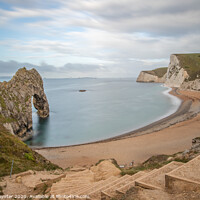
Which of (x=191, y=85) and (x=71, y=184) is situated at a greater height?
(x=191, y=85)

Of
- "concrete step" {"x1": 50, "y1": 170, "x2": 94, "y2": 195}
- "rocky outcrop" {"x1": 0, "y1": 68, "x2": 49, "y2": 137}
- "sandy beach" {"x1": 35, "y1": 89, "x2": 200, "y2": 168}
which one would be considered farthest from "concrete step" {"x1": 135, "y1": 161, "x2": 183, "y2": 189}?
"rocky outcrop" {"x1": 0, "y1": 68, "x2": 49, "y2": 137}

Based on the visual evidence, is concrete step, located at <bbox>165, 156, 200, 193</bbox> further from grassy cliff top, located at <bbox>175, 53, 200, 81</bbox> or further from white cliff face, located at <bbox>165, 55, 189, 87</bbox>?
white cliff face, located at <bbox>165, 55, 189, 87</bbox>

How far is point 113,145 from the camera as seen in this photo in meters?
25.4

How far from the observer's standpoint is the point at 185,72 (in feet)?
345

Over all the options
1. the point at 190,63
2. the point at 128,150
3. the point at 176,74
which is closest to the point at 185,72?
the point at 176,74

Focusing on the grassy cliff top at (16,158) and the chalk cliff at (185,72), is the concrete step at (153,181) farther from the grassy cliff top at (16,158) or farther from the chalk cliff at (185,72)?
the chalk cliff at (185,72)

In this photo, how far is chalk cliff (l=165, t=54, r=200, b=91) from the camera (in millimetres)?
94375

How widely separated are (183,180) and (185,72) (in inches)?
4320

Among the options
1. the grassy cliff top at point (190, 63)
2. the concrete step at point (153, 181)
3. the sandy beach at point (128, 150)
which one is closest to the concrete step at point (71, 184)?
the concrete step at point (153, 181)

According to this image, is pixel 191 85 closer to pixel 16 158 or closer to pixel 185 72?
pixel 185 72

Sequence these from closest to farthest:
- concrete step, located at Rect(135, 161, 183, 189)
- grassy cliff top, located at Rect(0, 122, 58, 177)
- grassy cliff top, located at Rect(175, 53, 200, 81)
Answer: concrete step, located at Rect(135, 161, 183, 189) < grassy cliff top, located at Rect(0, 122, 58, 177) < grassy cliff top, located at Rect(175, 53, 200, 81)

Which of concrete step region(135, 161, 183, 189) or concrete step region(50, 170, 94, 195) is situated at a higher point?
concrete step region(135, 161, 183, 189)

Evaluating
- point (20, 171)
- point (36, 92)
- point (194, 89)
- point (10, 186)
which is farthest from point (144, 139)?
point (194, 89)

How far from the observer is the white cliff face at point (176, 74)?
107 meters
